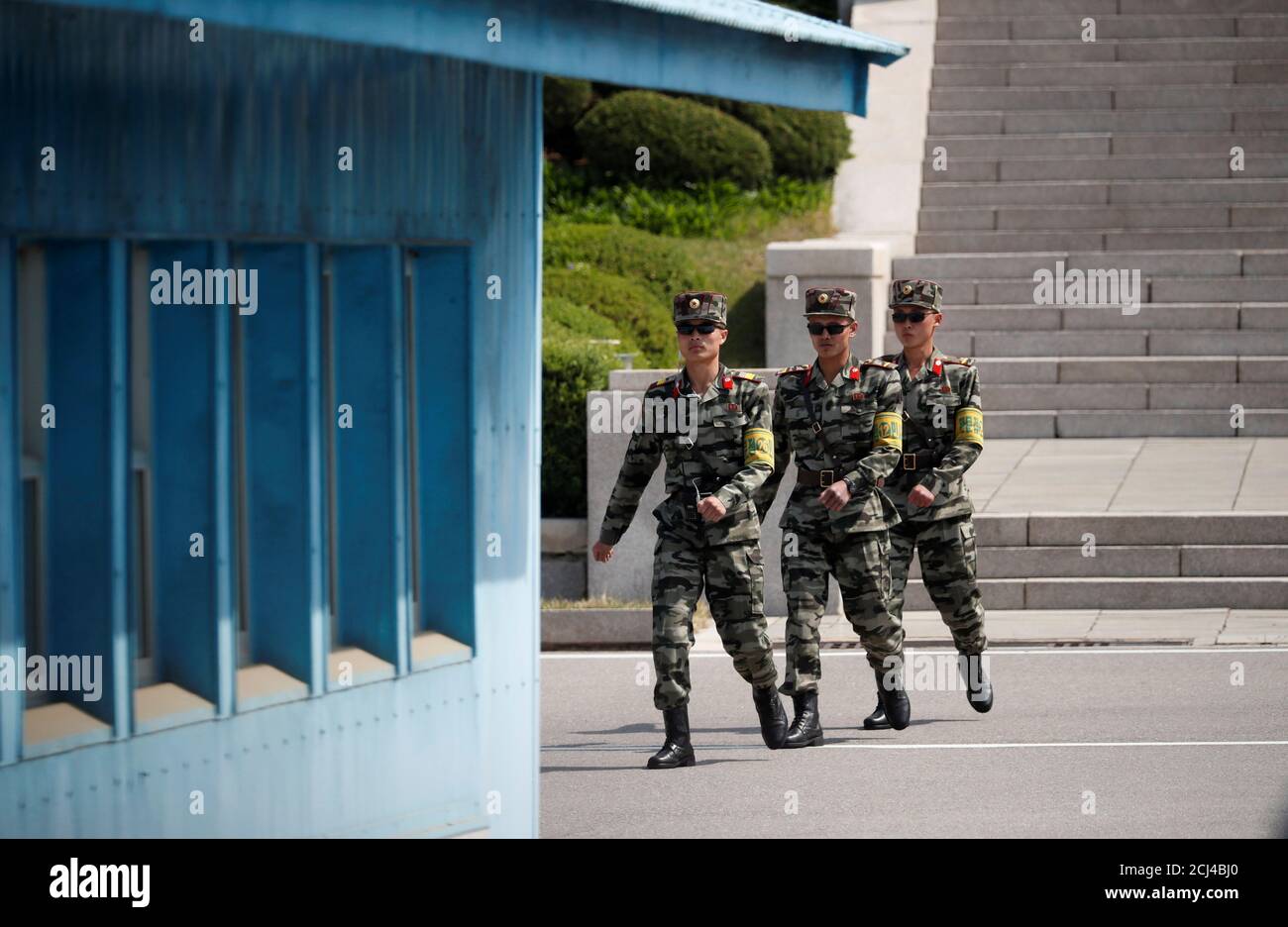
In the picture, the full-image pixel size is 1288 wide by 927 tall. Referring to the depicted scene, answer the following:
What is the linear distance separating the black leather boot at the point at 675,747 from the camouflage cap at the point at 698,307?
1731 millimetres

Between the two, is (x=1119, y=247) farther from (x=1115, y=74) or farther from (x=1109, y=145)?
(x=1115, y=74)

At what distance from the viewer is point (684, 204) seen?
2011 centimetres

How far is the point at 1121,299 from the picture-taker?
696 inches

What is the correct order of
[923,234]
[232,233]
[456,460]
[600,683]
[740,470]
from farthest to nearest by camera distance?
1. [923,234]
2. [600,683]
3. [740,470]
4. [456,460]
5. [232,233]

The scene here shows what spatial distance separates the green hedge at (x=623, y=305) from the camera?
53.7ft

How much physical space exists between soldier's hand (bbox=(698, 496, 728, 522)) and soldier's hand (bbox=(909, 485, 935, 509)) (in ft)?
4.12

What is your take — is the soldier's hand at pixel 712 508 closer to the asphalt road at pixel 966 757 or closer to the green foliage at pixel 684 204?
the asphalt road at pixel 966 757

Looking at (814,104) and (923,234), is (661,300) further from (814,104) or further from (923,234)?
(814,104)

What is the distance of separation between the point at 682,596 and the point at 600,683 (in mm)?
2589

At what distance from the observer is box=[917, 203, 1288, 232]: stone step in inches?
738

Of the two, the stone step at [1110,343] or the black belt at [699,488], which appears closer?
the black belt at [699,488]

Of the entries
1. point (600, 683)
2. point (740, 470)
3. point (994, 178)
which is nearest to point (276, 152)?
point (740, 470)

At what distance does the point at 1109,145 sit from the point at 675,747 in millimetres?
13210

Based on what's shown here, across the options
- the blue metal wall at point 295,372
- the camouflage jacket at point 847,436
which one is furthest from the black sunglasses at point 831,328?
the blue metal wall at point 295,372
